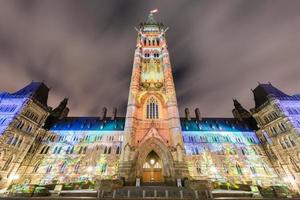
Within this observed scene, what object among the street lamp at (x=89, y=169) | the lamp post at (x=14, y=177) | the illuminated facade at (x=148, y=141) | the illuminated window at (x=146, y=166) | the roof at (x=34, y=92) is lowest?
the lamp post at (x=14, y=177)

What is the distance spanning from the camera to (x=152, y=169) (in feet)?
73.8

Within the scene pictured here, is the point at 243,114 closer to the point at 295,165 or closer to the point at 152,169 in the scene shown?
the point at 295,165

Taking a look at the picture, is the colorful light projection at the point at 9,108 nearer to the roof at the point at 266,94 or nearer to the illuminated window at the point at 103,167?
the illuminated window at the point at 103,167

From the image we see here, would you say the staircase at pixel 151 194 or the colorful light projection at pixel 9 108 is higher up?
the colorful light projection at pixel 9 108

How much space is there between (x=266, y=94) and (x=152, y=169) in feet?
102

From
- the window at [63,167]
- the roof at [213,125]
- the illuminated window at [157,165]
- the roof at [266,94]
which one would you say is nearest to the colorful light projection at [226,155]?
the roof at [213,125]

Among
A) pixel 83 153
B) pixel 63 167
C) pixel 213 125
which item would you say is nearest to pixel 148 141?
pixel 83 153

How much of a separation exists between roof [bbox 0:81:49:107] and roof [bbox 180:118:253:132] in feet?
117

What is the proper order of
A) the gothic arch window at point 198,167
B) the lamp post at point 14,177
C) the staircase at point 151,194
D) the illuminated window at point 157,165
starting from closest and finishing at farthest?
the staircase at point 151,194 < the illuminated window at point 157,165 < the lamp post at point 14,177 < the gothic arch window at point 198,167

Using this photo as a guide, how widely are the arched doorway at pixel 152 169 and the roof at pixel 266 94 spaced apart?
28.1m

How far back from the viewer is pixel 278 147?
93.4 feet

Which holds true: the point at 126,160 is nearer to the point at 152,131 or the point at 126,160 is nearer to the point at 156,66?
the point at 152,131

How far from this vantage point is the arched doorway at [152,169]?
21630 millimetres

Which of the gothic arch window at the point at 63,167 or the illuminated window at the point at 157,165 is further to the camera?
the gothic arch window at the point at 63,167
